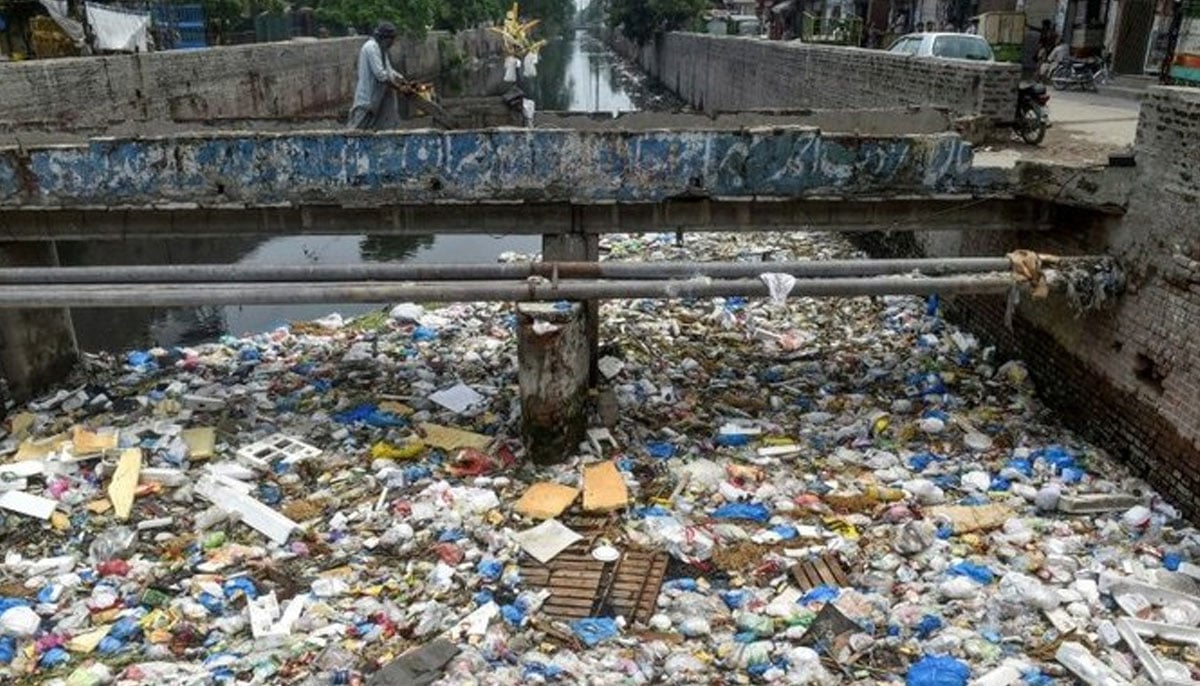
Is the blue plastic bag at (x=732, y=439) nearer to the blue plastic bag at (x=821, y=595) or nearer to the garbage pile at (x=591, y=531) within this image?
the garbage pile at (x=591, y=531)

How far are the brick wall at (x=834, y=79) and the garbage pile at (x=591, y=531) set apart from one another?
8.90 feet

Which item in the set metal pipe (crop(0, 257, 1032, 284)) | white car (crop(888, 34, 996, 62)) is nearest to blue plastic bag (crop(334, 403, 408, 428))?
metal pipe (crop(0, 257, 1032, 284))

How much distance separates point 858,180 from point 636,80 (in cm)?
4525

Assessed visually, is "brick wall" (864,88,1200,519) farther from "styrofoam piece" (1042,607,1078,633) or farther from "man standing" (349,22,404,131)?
"man standing" (349,22,404,131)

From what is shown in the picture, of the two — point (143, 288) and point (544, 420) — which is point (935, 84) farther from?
point (143, 288)

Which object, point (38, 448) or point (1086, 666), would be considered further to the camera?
point (38, 448)

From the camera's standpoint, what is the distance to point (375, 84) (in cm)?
859

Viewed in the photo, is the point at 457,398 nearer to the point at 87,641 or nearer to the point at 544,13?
the point at 87,641

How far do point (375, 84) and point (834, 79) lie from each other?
28.7 feet

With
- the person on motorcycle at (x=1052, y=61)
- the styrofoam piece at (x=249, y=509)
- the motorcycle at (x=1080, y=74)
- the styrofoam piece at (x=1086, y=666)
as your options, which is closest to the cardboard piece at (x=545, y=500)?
the styrofoam piece at (x=249, y=509)

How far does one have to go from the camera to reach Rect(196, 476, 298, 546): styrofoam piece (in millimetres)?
5918

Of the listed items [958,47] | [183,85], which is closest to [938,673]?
[958,47]

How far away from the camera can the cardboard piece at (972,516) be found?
19.6 ft

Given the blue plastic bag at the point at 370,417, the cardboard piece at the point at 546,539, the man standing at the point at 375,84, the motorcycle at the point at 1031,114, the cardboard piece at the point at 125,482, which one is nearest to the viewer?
the cardboard piece at the point at 546,539
